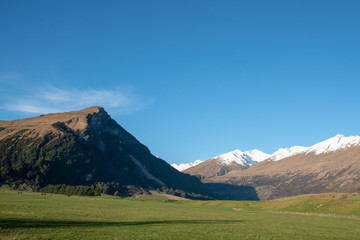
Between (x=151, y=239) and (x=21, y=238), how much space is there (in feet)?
34.8

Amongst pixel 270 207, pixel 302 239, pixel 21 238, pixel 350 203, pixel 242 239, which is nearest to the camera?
pixel 21 238

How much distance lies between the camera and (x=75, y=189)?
614 feet

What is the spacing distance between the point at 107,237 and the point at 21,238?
6960mm

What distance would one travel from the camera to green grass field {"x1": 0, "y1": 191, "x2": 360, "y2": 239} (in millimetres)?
29050

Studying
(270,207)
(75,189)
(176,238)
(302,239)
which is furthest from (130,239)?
(75,189)

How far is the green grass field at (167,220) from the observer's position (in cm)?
2905

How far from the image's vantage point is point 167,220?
47.3 m

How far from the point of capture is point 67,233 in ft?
88.1

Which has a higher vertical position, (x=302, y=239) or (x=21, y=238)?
(x=21, y=238)

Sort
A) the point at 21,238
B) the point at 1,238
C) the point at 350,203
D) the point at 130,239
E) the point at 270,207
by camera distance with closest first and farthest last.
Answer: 1. the point at 1,238
2. the point at 21,238
3. the point at 130,239
4. the point at 350,203
5. the point at 270,207

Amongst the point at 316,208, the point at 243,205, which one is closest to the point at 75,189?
the point at 243,205

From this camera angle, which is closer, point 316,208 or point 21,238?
point 21,238

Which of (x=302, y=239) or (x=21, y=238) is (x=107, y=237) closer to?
(x=21, y=238)

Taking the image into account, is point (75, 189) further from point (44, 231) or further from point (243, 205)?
point (44, 231)
